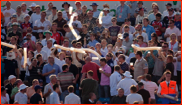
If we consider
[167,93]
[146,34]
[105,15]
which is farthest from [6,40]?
[167,93]

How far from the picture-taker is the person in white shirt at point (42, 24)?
16.5 meters

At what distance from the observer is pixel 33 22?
17.2 metres

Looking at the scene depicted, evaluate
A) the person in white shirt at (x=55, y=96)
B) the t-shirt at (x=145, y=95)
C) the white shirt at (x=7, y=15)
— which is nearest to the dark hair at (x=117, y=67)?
the t-shirt at (x=145, y=95)

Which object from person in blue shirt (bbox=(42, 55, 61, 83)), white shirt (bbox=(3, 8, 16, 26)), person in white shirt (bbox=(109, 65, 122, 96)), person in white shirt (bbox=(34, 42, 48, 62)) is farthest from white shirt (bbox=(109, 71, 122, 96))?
white shirt (bbox=(3, 8, 16, 26))

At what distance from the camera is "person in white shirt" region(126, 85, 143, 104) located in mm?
10328

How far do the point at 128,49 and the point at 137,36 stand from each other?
59cm

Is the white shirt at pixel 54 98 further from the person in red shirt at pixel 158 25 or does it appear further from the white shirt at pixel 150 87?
the person in red shirt at pixel 158 25

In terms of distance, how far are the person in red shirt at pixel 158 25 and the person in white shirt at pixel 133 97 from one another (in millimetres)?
5979

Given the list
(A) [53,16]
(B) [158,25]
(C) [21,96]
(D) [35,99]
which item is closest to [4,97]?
(C) [21,96]

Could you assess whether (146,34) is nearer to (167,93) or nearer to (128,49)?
(128,49)

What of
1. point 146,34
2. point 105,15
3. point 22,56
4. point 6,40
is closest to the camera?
point 22,56

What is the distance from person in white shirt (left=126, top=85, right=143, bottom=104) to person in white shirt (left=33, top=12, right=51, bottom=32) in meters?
6.92

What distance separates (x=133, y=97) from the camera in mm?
10344

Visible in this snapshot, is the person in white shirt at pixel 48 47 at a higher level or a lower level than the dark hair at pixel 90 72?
higher
